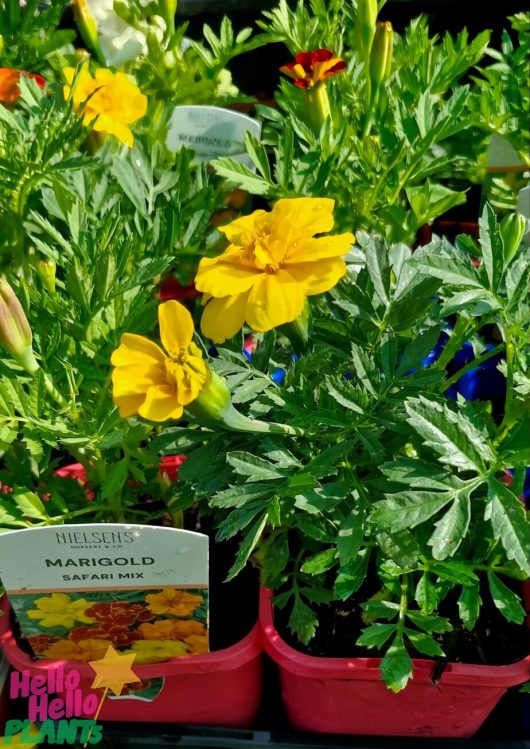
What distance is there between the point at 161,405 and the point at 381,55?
1.82ft

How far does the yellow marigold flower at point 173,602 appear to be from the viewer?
0.68 m

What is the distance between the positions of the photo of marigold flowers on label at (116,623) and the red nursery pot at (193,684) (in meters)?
0.01

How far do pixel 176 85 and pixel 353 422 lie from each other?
2.29 feet

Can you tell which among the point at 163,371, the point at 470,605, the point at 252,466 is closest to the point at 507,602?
the point at 470,605

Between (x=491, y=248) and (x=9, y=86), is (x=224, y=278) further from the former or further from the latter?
(x=9, y=86)

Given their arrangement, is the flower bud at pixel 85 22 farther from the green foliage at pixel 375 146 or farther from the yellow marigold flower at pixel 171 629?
the yellow marigold flower at pixel 171 629

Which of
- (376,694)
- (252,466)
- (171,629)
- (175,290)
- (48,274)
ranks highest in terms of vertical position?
(48,274)

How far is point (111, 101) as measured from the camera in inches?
32.1

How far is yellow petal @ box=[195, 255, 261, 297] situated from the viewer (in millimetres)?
546

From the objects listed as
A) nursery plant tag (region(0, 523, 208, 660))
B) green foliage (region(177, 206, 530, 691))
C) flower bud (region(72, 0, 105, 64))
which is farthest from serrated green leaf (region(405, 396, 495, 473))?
flower bud (region(72, 0, 105, 64))

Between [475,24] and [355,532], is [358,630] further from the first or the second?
[475,24]

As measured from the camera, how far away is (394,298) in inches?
25.9

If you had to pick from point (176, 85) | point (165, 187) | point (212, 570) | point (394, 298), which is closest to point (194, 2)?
point (176, 85)

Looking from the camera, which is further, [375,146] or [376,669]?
[375,146]
